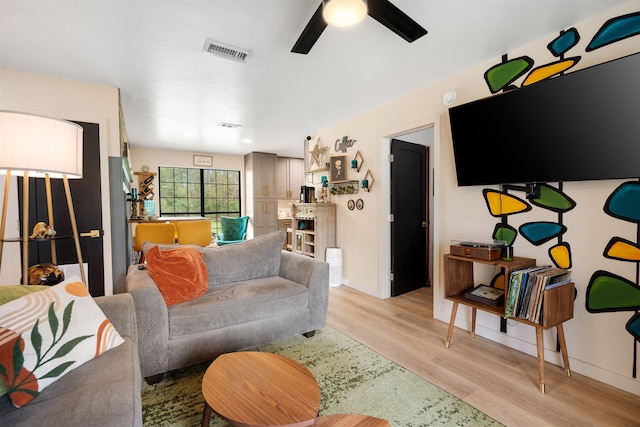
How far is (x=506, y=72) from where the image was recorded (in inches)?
95.7

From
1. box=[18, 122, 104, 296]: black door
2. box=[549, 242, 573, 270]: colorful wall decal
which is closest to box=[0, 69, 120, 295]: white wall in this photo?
box=[18, 122, 104, 296]: black door

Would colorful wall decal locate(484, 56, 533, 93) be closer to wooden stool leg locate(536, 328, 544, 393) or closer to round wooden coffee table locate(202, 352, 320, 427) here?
wooden stool leg locate(536, 328, 544, 393)

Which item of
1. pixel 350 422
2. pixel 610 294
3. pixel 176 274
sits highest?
pixel 176 274

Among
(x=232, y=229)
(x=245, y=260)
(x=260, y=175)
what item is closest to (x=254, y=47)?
(x=245, y=260)

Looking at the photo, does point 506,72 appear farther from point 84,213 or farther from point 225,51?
point 84,213

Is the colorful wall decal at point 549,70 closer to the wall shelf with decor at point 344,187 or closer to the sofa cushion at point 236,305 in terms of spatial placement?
the wall shelf with decor at point 344,187

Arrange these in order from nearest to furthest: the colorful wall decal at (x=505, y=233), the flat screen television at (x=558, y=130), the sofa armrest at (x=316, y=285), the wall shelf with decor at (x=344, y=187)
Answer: the flat screen television at (x=558, y=130), the colorful wall decal at (x=505, y=233), the sofa armrest at (x=316, y=285), the wall shelf with decor at (x=344, y=187)

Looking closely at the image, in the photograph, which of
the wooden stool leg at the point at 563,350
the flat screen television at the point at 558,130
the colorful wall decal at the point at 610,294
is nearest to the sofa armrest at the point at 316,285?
the flat screen television at the point at 558,130

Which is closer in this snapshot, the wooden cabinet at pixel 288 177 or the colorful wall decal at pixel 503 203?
the colorful wall decal at pixel 503 203

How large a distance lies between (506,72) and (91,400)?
333cm

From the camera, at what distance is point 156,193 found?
6.43 metres

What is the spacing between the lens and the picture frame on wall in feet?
13.8

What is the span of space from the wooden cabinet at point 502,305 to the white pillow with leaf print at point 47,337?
2.38 meters

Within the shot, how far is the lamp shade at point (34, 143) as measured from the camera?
5.29 ft
